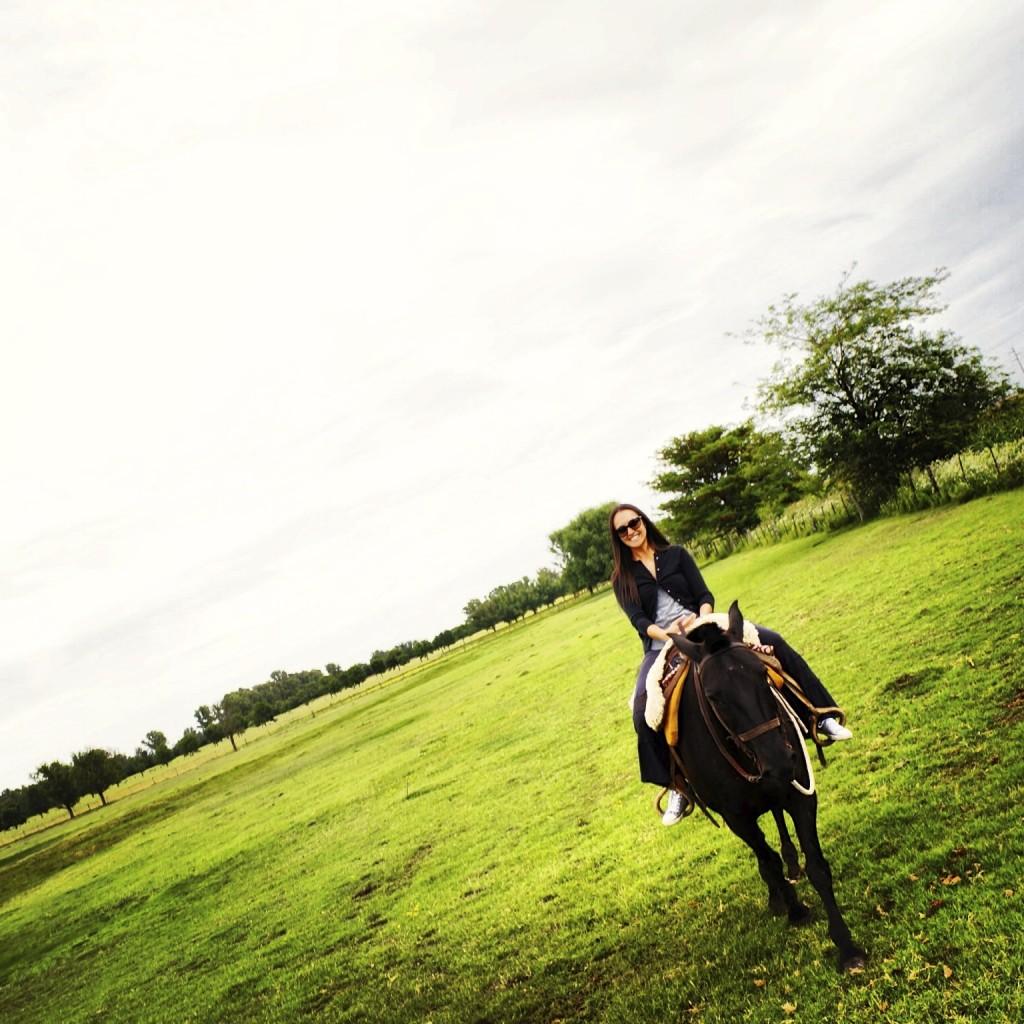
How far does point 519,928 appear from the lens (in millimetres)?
7715

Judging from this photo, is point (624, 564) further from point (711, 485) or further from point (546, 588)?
point (546, 588)

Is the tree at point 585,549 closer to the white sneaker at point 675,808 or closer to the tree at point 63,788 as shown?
the tree at point 63,788

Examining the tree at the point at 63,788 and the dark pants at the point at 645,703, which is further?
the tree at the point at 63,788

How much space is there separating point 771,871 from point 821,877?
98 centimetres

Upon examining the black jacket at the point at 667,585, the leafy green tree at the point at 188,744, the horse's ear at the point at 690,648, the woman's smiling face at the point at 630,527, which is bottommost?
the leafy green tree at the point at 188,744

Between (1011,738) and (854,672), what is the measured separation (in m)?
4.63

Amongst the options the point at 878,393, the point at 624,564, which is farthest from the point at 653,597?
the point at 878,393

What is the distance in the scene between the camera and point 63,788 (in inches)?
3305

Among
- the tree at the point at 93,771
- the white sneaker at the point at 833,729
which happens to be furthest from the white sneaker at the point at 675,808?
the tree at the point at 93,771

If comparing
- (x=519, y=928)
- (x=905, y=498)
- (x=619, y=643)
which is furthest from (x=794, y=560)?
(x=519, y=928)

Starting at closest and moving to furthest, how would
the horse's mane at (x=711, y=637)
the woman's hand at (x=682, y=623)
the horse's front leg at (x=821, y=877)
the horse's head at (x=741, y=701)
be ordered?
the horse's head at (x=741, y=701), the horse's front leg at (x=821, y=877), the horse's mane at (x=711, y=637), the woman's hand at (x=682, y=623)

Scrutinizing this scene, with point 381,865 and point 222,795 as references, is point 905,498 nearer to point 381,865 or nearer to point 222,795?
point 381,865

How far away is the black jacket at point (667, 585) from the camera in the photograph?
643cm

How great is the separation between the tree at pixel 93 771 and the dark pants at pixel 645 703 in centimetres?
10184
